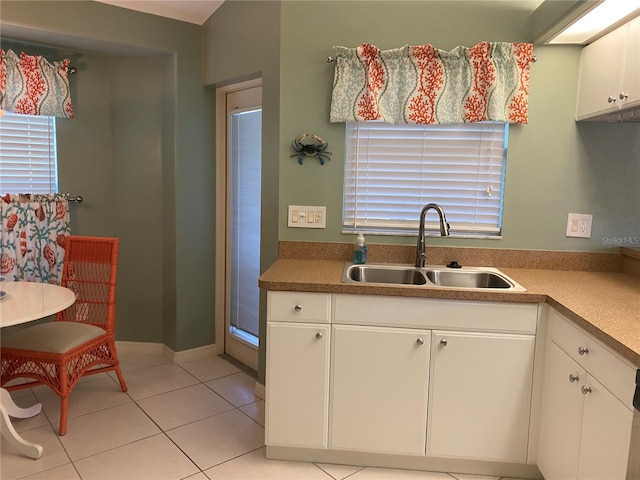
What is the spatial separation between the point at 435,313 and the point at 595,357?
624mm

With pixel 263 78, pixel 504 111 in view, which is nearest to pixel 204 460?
pixel 263 78

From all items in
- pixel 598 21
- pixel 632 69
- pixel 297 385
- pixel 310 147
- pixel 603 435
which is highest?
pixel 598 21

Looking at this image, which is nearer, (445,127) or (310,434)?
(310,434)

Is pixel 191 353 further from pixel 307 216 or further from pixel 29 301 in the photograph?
pixel 307 216

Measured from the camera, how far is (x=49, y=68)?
2.94 metres

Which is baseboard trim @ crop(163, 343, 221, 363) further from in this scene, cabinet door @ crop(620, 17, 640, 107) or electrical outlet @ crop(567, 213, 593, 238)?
cabinet door @ crop(620, 17, 640, 107)

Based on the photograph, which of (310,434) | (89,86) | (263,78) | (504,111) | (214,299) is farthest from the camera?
(214,299)

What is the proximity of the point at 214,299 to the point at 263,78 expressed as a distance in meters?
1.62

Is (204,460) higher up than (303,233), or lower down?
lower down

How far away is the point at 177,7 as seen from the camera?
9.74ft

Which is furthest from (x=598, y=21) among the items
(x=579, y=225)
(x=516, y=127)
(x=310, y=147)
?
(x=310, y=147)

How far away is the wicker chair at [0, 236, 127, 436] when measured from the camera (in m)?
2.45

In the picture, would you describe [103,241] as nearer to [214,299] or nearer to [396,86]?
[214,299]

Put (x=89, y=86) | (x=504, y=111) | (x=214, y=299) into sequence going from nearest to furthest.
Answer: (x=504, y=111)
(x=89, y=86)
(x=214, y=299)
